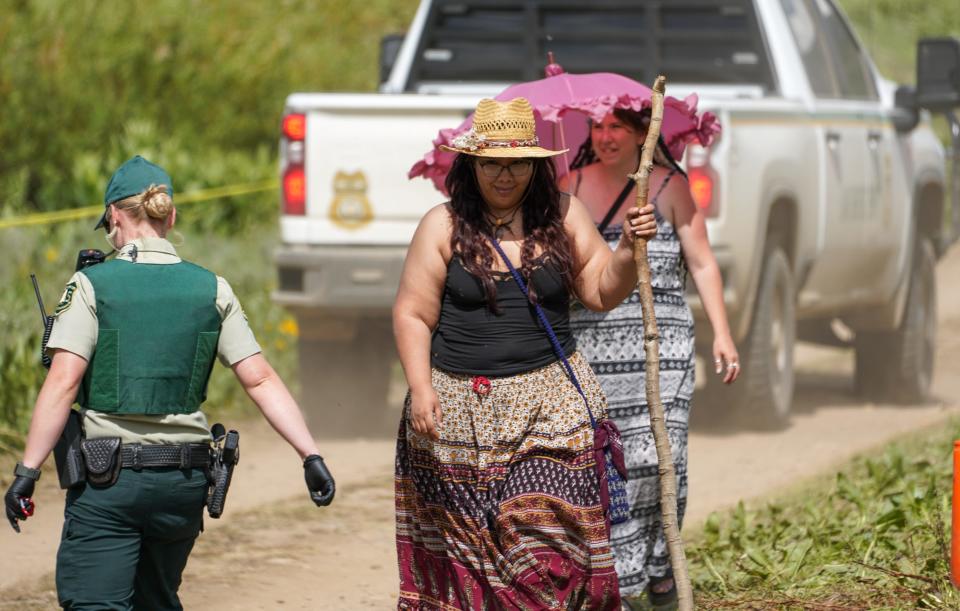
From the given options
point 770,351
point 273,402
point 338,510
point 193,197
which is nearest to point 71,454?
point 273,402

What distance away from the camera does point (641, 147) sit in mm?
5625

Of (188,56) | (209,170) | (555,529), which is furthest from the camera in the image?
(188,56)

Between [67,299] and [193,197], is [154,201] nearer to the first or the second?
[67,299]

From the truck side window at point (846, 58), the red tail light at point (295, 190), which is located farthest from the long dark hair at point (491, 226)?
the truck side window at point (846, 58)

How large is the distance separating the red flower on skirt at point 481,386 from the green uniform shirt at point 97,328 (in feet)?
2.15

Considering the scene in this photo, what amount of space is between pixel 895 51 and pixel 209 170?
18.3m

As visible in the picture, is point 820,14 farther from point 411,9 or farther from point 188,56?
point 411,9

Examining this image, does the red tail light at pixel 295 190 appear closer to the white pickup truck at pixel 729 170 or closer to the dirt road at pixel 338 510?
the white pickup truck at pixel 729 170

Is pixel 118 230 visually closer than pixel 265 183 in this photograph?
Yes

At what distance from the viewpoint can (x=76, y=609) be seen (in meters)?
4.23

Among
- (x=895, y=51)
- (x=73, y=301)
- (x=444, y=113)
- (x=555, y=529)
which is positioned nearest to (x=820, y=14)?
(x=444, y=113)

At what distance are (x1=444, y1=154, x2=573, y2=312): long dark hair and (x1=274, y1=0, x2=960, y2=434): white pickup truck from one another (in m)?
3.83

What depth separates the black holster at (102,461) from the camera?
418cm

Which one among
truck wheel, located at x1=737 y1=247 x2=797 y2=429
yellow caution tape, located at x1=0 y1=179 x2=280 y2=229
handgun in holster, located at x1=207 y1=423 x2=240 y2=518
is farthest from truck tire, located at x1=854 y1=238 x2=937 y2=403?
handgun in holster, located at x1=207 y1=423 x2=240 y2=518
